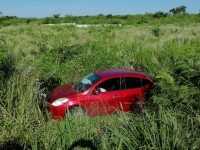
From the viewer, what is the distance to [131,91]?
840cm

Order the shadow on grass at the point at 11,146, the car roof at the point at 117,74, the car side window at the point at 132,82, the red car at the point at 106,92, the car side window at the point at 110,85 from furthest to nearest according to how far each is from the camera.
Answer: the car side window at the point at 132,82, the car roof at the point at 117,74, the car side window at the point at 110,85, the red car at the point at 106,92, the shadow on grass at the point at 11,146

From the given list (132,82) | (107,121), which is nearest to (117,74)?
(132,82)

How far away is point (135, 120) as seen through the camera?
456 centimetres

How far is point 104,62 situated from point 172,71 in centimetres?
639

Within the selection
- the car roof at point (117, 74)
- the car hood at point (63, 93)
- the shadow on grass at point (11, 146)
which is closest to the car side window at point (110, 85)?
the car roof at point (117, 74)

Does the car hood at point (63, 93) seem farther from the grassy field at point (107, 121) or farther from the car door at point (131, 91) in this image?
the grassy field at point (107, 121)

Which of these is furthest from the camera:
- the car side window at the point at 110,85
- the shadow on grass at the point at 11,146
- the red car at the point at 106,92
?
the car side window at the point at 110,85

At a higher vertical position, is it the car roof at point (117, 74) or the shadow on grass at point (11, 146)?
the car roof at point (117, 74)

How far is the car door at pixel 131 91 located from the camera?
327 inches

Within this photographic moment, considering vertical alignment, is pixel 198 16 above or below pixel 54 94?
above

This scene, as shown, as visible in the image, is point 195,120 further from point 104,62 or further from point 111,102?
point 104,62

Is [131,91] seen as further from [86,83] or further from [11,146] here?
[11,146]

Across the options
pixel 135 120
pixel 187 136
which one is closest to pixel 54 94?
pixel 135 120

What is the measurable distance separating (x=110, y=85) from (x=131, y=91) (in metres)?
0.68
